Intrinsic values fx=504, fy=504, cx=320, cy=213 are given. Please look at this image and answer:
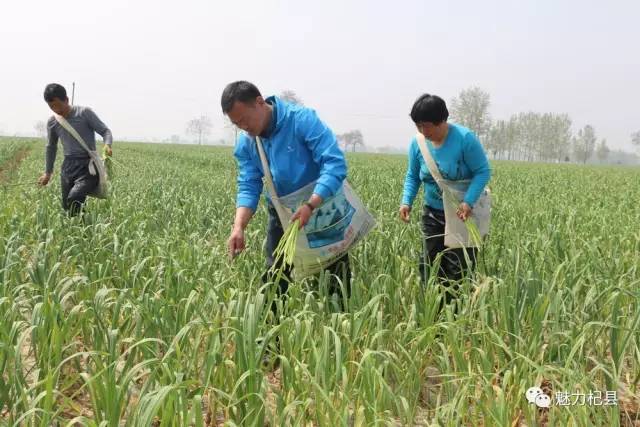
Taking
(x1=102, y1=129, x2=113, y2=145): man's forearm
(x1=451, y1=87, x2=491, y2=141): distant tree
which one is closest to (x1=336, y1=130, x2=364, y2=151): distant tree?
(x1=451, y1=87, x2=491, y2=141): distant tree

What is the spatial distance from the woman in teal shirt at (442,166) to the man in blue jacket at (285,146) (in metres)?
0.61

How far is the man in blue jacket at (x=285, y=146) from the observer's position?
2.39 meters

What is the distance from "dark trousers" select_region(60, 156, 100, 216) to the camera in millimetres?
4637

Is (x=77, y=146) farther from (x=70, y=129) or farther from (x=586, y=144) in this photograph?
(x=586, y=144)

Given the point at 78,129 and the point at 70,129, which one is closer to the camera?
the point at 70,129

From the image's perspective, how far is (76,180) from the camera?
15.4 ft

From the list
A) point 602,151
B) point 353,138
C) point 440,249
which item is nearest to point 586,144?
point 602,151

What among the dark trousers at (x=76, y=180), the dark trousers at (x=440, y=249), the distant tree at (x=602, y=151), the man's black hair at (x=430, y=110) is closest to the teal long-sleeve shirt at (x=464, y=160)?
the man's black hair at (x=430, y=110)

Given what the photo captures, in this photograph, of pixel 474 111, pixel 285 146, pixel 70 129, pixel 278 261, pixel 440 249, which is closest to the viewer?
pixel 285 146

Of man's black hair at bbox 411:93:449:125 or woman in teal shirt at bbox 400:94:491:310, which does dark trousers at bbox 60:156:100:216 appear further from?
man's black hair at bbox 411:93:449:125

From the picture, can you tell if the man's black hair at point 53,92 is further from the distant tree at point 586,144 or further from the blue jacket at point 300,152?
the distant tree at point 586,144

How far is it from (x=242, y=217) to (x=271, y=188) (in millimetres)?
273

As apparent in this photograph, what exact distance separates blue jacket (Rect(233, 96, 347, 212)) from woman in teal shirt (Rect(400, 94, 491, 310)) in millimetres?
630

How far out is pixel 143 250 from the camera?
362cm
